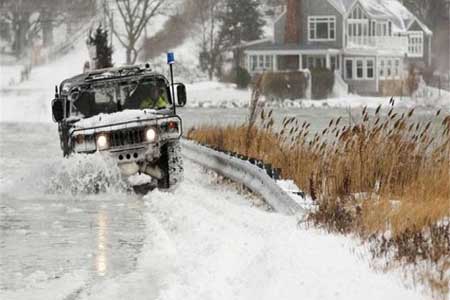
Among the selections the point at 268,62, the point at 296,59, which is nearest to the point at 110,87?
the point at 296,59

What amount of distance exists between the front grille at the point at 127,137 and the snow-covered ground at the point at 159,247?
444mm

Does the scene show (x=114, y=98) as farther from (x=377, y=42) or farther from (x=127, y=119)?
(x=377, y=42)

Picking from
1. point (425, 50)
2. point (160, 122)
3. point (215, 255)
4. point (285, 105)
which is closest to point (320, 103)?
point (285, 105)

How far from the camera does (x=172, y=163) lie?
64.8 feet

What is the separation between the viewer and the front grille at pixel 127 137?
19.3 m

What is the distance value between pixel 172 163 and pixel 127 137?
973 millimetres

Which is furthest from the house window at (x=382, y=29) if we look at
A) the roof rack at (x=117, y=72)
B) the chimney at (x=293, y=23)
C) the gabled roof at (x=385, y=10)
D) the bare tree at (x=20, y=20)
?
the roof rack at (x=117, y=72)

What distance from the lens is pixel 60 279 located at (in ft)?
38.1

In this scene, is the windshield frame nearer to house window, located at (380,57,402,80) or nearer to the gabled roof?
the gabled roof

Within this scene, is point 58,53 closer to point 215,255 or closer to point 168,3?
point 168,3

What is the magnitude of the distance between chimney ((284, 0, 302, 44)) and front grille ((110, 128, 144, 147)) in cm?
6357

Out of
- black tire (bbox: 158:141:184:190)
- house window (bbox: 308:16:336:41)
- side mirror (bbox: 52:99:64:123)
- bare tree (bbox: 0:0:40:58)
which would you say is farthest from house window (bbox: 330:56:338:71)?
side mirror (bbox: 52:99:64:123)

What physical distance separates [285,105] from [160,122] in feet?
168

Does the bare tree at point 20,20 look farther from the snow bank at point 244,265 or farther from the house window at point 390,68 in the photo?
the snow bank at point 244,265
